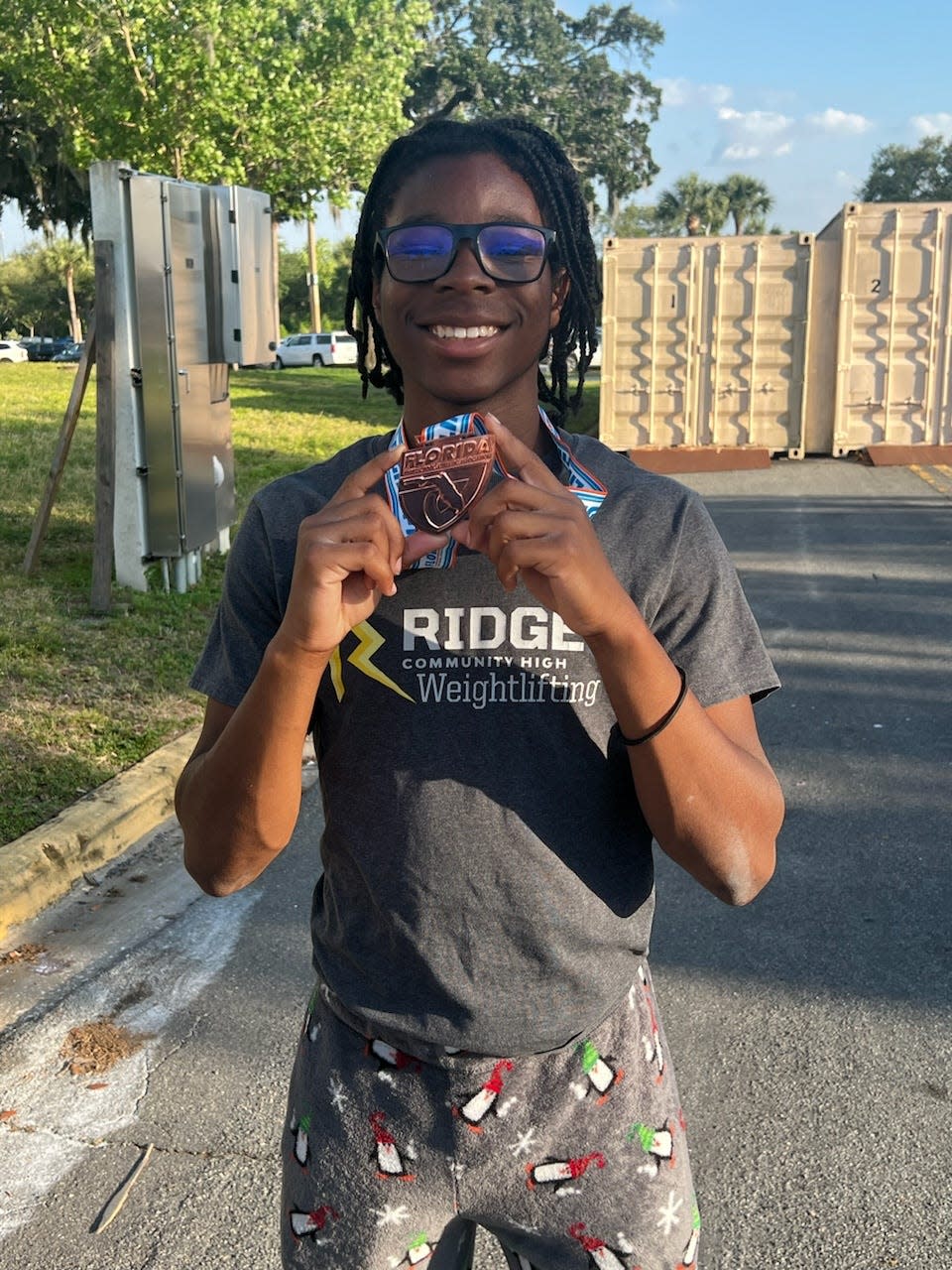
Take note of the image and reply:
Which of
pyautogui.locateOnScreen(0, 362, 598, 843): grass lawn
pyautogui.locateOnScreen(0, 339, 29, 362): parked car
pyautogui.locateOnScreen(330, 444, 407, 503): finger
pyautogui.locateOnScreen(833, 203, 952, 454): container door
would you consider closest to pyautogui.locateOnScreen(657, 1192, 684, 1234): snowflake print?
pyautogui.locateOnScreen(330, 444, 407, 503): finger

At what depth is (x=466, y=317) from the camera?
1570 mm

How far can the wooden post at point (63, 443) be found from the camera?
7770 mm

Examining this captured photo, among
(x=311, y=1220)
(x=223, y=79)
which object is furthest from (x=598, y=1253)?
(x=223, y=79)

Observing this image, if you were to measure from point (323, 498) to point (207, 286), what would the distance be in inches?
287

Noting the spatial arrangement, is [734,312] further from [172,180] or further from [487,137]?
[487,137]

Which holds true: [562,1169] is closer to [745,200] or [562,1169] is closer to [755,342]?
[755,342]

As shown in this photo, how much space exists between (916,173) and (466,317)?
64.5m

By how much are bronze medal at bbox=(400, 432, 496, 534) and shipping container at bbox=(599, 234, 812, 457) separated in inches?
589

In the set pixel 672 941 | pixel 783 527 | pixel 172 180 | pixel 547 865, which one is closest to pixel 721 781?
pixel 547 865

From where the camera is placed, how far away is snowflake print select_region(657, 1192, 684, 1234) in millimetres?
1508

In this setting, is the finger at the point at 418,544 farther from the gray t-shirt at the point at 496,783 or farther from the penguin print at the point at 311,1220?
the penguin print at the point at 311,1220

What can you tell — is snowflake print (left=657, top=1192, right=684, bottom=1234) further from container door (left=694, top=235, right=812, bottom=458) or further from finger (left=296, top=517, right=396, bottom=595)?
container door (left=694, top=235, right=812, bottom=458)

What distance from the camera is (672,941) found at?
405cm

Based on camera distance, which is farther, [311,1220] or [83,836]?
[83,836]
